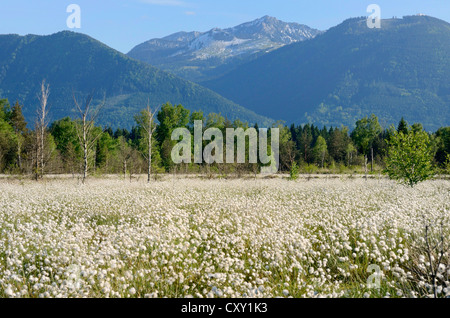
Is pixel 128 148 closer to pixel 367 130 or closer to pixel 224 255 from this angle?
pixel 224 255

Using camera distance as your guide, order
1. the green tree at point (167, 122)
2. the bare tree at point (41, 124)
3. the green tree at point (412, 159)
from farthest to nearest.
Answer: the green tree at point (167, 122) → the bare tree at point (41, 124) → the green tree at point (412, 159)

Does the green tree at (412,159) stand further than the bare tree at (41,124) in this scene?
No

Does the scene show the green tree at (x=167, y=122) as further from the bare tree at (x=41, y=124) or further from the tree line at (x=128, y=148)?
the bare tree at (x=41, y=124)

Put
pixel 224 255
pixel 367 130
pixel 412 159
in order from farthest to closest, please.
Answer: pixel 367 130
pixel 412 159
pixel 224 255

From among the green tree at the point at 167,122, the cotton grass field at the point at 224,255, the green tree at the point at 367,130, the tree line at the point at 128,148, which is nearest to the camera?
the cotton grass field at the point at 224,255

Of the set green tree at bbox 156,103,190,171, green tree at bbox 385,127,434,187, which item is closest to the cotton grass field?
green tree at bbox 385,127,434,187

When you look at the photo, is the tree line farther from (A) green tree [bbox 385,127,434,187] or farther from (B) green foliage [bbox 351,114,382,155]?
(A) green tree [bbox 385,127,434,187]

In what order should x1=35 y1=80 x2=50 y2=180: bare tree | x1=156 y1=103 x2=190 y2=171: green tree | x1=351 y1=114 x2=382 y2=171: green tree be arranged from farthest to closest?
x1=351 y1=114 x2=382 y2=171: green tree → x1=156 y1=103 x2=190 y2=171: green tree → x1=35 y1=80 x2=50 y2=180: bare tree

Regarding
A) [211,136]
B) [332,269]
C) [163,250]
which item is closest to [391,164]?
[332,269]

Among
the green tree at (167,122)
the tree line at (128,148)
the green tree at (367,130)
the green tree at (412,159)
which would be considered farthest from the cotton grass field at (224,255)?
the green tree at (367,130)

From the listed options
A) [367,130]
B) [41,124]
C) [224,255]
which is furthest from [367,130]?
[224,255]

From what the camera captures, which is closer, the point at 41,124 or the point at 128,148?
the point at 41,124

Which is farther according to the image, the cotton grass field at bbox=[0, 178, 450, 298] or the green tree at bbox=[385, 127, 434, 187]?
the green tree at bbox=[385, 127, 434, 187]
